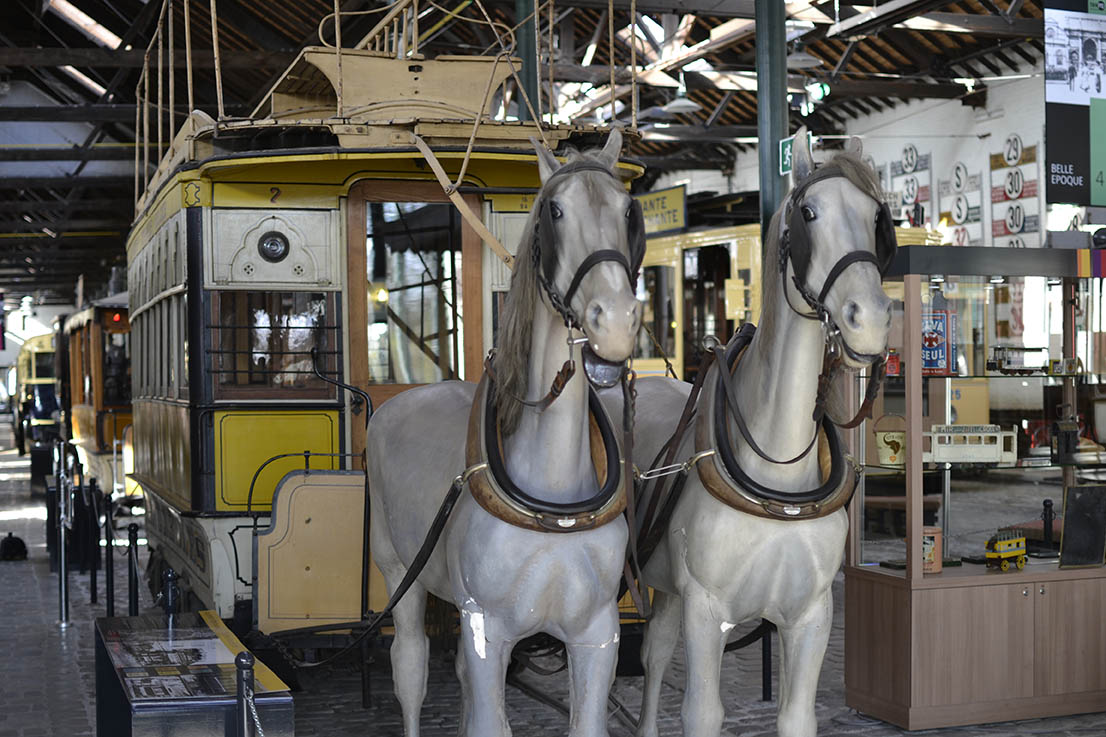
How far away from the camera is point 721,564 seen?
3.62 meters

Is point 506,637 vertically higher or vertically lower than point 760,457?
lower

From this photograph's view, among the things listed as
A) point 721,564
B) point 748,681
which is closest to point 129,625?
point 721,564

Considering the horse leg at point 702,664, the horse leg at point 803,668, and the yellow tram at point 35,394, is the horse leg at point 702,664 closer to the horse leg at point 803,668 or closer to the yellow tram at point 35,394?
the horse leg at point 803,668

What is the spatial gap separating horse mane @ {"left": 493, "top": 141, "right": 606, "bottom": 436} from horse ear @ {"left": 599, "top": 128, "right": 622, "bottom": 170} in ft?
0.05

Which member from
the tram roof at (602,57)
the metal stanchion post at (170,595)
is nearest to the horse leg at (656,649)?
the metal stanchion post at (170,595)

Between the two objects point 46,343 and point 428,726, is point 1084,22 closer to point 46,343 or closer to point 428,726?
point 428,726

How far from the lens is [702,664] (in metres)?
3.62

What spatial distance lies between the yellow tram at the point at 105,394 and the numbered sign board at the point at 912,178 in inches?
523

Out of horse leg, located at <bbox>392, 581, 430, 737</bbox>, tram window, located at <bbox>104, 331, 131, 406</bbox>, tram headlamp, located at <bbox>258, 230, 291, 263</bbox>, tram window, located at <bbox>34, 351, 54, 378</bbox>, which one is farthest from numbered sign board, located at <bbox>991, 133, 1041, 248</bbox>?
tram window, located at <bbox>34, 351, 54, 378</bbox>

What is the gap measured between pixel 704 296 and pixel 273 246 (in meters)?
9.30

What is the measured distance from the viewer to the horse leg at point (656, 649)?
463cm

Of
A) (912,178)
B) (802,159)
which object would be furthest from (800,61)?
(802,159)

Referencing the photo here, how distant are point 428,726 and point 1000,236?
16032mm

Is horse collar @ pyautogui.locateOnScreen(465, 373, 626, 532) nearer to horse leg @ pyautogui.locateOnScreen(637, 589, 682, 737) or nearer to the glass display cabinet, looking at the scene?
horse leg @ pyautogui.locateOnScreen(637, 589, 682, 737)
